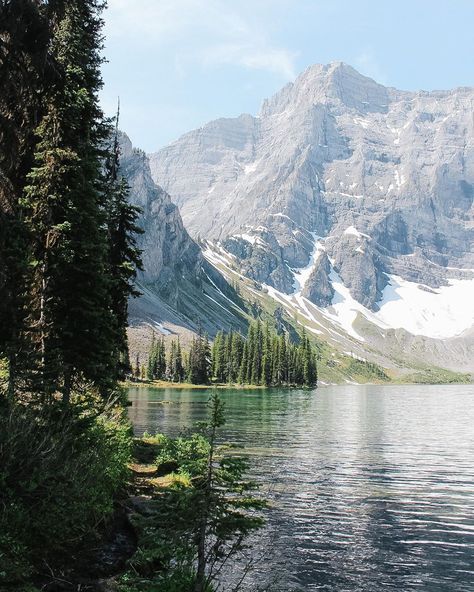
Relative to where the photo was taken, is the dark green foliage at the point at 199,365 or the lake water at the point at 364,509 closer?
the lake water at the point at 364,509

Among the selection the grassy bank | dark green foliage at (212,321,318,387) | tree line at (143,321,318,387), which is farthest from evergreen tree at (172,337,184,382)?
dark green foliage at (212,321,318,387)

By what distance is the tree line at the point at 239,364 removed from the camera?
184 m

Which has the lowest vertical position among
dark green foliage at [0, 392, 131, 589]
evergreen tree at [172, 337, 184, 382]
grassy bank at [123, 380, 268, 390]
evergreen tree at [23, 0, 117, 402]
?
grassy bank at [123, 380, 268, 390]

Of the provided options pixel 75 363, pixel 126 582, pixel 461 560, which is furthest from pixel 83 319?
pixel 461 560

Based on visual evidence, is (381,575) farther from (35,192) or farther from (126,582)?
(35,192)

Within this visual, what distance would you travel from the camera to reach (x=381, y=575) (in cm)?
1764

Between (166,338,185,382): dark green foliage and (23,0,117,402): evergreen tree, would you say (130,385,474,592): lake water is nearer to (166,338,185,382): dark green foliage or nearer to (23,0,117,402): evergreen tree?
(23,0,117,402): evergreen tree

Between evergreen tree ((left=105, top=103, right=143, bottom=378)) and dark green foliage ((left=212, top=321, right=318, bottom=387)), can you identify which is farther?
dark green foliage ((left=212, top=321, right=318, bottom=387))

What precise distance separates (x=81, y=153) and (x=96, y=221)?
3837mm

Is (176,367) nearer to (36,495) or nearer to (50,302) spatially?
(50,302)

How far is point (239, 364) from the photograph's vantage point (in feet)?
621

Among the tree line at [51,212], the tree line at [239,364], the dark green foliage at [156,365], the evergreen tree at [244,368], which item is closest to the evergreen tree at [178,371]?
the tree line at [239,364]

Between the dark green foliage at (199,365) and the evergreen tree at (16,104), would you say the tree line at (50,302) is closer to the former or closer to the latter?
the evergreen tree at (16,104)

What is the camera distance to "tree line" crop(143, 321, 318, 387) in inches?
7224
